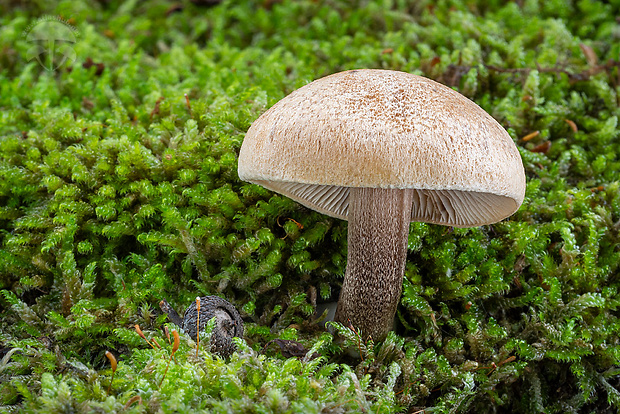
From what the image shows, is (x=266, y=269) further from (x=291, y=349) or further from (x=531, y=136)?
(x=531, y=136)

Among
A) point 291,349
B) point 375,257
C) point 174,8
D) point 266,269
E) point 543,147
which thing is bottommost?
point 291,349

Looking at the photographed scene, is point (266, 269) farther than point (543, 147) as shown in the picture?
No

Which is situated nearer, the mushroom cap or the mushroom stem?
the mushroom cap

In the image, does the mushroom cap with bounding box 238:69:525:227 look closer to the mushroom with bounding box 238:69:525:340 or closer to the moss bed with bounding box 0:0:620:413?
the mushroom with bounding box 238:69:525:340

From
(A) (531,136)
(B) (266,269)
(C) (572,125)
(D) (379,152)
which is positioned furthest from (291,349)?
(C) (572,125)

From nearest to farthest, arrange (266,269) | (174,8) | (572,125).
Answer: (266,269)
(572,125)
(174,8)

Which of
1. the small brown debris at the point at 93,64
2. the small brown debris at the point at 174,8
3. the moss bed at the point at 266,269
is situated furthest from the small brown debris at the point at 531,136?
the small brown debris at the point at 174,8

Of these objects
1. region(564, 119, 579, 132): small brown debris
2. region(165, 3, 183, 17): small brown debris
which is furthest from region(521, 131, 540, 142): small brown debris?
region(165, 3, 183, 17): small brown debris
